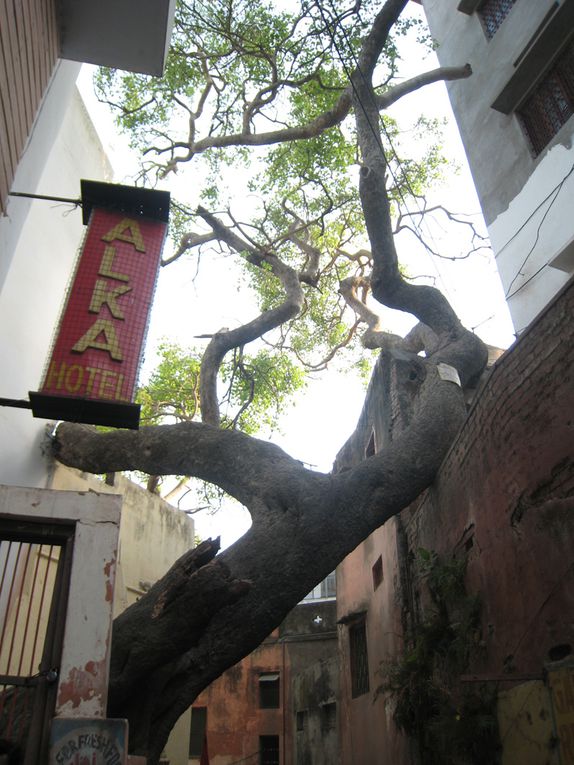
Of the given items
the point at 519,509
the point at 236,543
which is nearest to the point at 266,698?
the point at 236,543

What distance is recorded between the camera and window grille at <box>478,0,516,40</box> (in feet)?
29.9

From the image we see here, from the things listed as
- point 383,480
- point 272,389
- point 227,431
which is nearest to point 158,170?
point 272,389

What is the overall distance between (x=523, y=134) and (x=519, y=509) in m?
5.80

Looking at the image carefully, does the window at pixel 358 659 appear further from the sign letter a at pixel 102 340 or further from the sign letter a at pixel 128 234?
the sign letter a at pixel 128 234

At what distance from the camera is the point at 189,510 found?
13.2m

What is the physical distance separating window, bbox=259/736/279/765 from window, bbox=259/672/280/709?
0.86 metres

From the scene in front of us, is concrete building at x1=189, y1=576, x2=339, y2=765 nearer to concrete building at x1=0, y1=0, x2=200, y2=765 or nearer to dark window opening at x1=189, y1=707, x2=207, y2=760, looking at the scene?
dark window opening at x1=189, y1=707, x2=207, y2=760

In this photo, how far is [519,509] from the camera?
463 cm

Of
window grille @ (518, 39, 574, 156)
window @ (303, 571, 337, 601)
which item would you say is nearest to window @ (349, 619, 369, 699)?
window grille @ (518, 39, 574, 156)

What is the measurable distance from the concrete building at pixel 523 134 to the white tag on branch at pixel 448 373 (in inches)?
49.7

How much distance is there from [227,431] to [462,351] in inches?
120

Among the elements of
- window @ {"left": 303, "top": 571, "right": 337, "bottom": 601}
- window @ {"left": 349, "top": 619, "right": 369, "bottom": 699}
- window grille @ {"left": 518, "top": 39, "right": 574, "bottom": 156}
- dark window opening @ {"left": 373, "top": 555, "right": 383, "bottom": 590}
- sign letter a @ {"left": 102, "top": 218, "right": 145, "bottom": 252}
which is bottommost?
window @ {"left": 349, "top": 619, "right": 369, "bottom": 699}

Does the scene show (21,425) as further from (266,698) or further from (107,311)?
(266,698)

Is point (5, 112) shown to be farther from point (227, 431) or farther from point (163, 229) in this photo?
point (227, 431)
